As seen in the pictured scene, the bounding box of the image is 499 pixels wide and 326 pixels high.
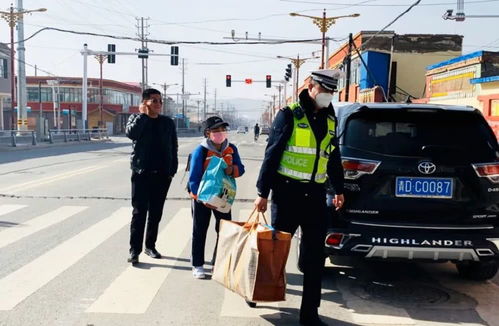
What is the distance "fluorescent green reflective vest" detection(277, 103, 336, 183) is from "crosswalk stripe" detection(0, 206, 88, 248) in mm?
4180

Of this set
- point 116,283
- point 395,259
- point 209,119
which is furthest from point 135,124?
point 395,259

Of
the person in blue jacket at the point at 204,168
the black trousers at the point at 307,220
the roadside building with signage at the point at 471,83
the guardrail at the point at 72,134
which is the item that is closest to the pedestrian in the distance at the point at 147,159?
the person in blue jacket at the point at 204,168

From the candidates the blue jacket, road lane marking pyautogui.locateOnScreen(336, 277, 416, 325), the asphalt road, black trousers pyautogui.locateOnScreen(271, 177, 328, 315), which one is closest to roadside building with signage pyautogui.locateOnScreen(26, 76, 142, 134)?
the asphalt road

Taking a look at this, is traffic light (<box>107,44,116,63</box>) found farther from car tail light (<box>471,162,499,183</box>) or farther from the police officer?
car tail light (<box>471,162,499,183</box>)

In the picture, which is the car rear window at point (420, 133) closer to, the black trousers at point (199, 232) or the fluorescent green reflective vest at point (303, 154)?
the fluorescent green reflective vest at point (303, 154)

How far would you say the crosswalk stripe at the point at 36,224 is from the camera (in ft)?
22.7

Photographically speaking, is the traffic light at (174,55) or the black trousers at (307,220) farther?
the traffic light at (174,55)

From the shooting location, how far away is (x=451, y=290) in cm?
509

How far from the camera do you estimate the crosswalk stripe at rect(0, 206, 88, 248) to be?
6.93m

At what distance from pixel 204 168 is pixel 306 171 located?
1570 mm

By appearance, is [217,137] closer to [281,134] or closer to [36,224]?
[281,134]

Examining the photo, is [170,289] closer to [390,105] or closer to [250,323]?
[250,323]

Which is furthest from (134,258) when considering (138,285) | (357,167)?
(357,167)

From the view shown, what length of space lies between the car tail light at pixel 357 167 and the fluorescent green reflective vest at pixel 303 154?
1.54 feet
